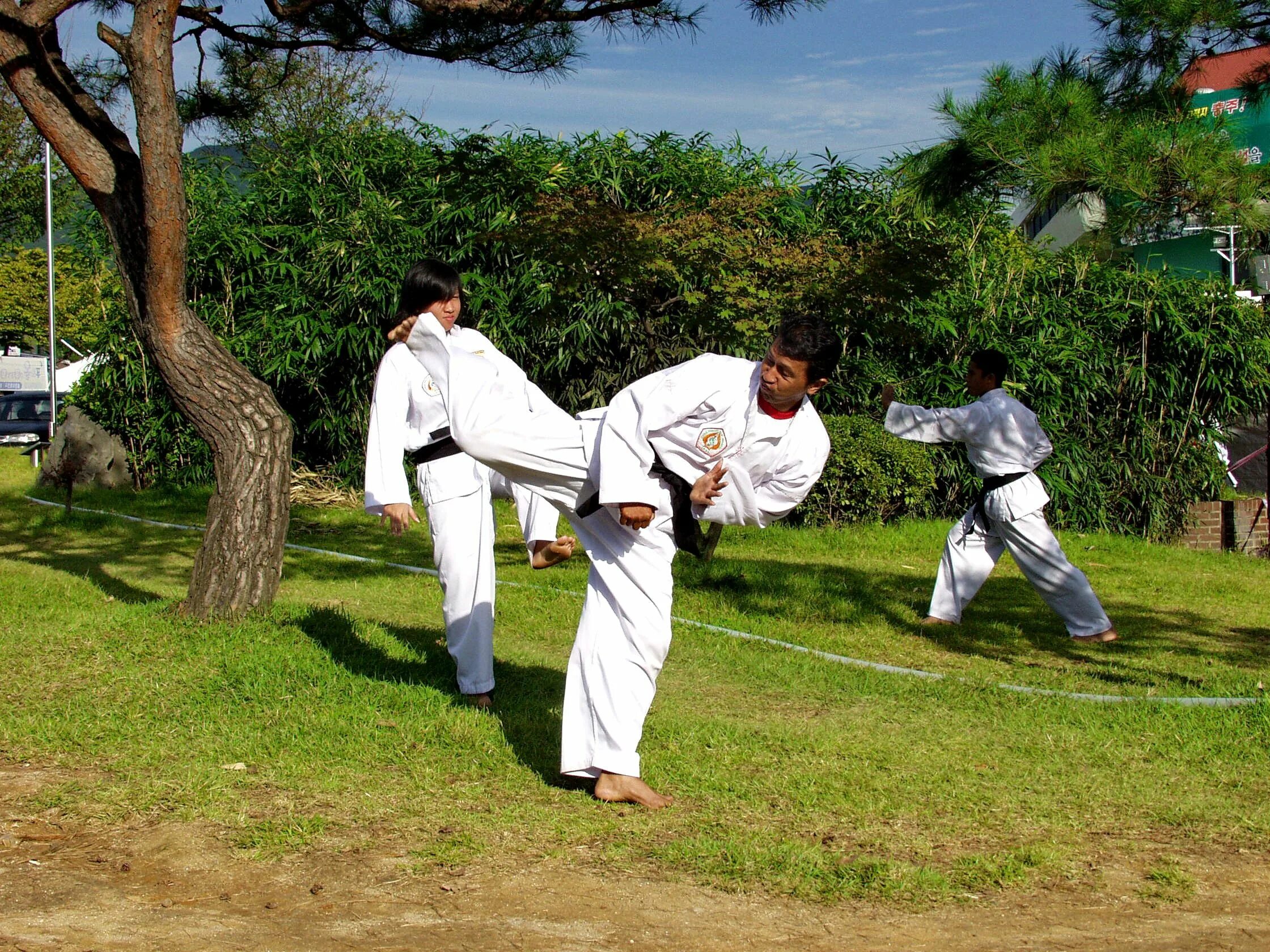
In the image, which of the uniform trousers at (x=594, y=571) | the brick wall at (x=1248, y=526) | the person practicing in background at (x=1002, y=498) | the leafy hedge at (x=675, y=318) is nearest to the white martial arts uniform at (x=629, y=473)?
the uniform trousers at (x=594, y=571)

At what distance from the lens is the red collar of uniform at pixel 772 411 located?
13.4 feet

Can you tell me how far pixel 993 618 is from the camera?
306 inches

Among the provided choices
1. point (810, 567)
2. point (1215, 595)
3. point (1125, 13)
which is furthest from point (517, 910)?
point (1215, 595)

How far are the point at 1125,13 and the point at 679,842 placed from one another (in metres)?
4.07

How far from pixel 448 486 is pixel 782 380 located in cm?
183

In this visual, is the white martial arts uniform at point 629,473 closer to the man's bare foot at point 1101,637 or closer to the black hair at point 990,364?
the black hair at point 990,364

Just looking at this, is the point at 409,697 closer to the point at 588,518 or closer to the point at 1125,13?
the point at 588,518

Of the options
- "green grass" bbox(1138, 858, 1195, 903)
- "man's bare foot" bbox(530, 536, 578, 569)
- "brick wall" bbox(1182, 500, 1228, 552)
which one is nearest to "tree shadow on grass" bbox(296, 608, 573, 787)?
"man's bare foot" bbox(530, 536, 578, 569)

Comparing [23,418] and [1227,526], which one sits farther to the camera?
[23,418]

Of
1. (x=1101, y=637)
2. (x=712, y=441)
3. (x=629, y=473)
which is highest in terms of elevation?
(x=712, y=441)

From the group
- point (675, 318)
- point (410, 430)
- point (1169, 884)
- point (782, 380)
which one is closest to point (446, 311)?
point (410, 430)

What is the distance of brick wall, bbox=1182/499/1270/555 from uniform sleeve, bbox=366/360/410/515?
9208mm

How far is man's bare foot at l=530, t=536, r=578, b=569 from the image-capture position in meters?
4.88

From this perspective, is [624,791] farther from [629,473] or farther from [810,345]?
[810,345]
